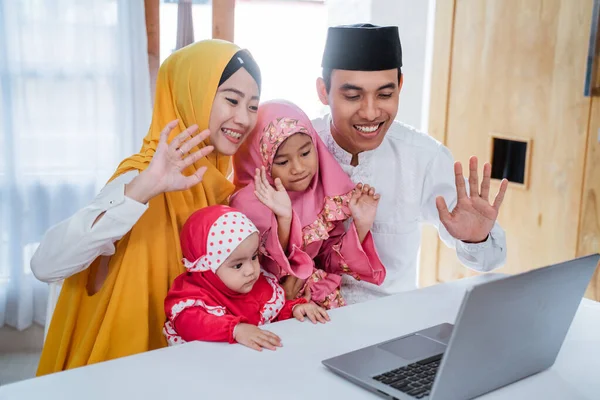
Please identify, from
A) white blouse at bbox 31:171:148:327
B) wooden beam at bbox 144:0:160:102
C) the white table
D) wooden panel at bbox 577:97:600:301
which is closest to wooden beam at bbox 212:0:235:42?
wooden beam at bbox 144:0:160:102

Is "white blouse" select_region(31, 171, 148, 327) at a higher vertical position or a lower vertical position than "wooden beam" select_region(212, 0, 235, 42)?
lower

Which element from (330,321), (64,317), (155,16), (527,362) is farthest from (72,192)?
(527,362)

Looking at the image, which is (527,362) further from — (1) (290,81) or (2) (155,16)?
(1) (290,81)

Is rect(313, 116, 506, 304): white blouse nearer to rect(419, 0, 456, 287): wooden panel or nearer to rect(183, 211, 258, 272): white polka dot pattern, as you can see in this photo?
rect(183, 211, 258, 272): white polka dot pattern

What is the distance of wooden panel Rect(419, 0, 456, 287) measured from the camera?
3334 mm

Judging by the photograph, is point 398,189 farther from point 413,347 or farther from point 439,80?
point 439,80

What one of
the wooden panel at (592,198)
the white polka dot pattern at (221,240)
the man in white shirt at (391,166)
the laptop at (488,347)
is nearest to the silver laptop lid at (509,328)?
the laptop at (488,347)

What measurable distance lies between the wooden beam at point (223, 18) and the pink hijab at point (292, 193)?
1594 mm

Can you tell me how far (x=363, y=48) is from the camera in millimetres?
1721

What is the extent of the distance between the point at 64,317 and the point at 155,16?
1925mm

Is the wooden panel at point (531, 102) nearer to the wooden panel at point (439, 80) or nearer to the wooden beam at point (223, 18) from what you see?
the wooden panel at point (439, 80)

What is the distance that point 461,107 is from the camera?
3.31m

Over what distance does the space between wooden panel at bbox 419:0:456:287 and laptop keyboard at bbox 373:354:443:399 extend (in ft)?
7.72

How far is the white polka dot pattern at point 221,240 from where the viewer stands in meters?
1.44
